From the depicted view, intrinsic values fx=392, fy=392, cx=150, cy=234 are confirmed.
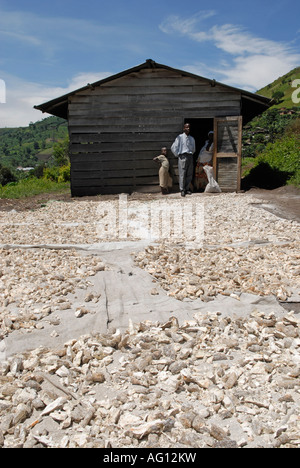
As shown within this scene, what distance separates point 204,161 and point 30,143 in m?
138

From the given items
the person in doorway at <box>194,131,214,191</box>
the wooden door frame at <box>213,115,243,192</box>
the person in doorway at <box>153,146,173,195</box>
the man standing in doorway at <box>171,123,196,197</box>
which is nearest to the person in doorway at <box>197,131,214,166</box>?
the person in doorway at <box>194,131,214,191</box>

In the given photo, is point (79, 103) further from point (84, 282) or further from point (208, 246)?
point (84, 282)

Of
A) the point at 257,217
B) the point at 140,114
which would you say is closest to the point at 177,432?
the point at 257,217

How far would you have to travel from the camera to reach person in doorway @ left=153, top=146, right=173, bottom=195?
1230 centimetres

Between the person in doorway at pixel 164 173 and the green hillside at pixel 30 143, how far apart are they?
91.3 metres

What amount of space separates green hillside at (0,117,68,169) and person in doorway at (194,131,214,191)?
299 feet

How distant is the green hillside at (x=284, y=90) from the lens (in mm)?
43931

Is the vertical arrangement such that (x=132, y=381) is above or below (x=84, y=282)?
below

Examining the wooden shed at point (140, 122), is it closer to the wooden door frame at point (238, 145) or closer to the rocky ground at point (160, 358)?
the wooden door frame at point (238, 145)

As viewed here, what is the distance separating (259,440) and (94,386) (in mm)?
1087

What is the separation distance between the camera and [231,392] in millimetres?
2500

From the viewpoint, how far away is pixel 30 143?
458ft

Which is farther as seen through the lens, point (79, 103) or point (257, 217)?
point (79, 103)

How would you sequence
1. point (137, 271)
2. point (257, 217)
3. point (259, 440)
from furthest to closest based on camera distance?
point (257, 217) → point (137, 271) → point (259, 440)
